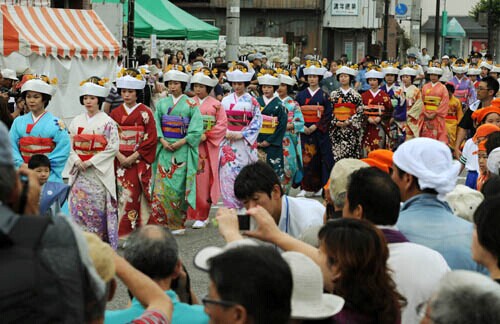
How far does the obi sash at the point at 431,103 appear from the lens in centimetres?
1675

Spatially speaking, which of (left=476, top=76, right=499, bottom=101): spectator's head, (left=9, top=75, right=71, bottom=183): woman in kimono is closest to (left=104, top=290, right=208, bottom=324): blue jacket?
(left=9, top=75, right=71, bottom=183): woman in kimono

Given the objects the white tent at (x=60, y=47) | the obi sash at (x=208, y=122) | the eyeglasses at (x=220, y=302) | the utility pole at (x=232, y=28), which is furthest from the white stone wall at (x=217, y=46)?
the eyeglasses at (x=220, y=302)

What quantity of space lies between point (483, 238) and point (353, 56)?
4404 cm

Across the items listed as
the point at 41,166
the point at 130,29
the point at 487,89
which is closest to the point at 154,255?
the point at 41,166

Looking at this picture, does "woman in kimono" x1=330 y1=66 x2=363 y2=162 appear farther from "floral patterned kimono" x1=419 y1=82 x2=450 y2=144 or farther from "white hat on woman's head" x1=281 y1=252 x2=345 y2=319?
"white hat on woman's head" x1=281 y1=252 x2=345 y2=319

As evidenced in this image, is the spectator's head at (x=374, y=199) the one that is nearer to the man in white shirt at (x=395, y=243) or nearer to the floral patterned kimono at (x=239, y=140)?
the man in white shirt at (x=395, y=243)

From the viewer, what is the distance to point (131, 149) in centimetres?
991

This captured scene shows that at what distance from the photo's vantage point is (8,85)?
1300 cm

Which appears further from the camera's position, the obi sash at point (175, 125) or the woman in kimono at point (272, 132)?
the woman in kimono at point (272, 132)

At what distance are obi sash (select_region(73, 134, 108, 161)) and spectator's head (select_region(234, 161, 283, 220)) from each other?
4.52 meters

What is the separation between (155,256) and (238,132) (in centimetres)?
785

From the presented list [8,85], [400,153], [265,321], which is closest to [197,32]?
[8,85]

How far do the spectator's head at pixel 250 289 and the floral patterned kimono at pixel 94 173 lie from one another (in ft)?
21.7

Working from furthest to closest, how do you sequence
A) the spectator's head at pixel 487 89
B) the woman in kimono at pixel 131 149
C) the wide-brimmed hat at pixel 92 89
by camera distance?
the spectator's head at pixel 487 89 < the woman in kimono at pixel 131 149 < the wide-brimmed hat at pixel 92 89
